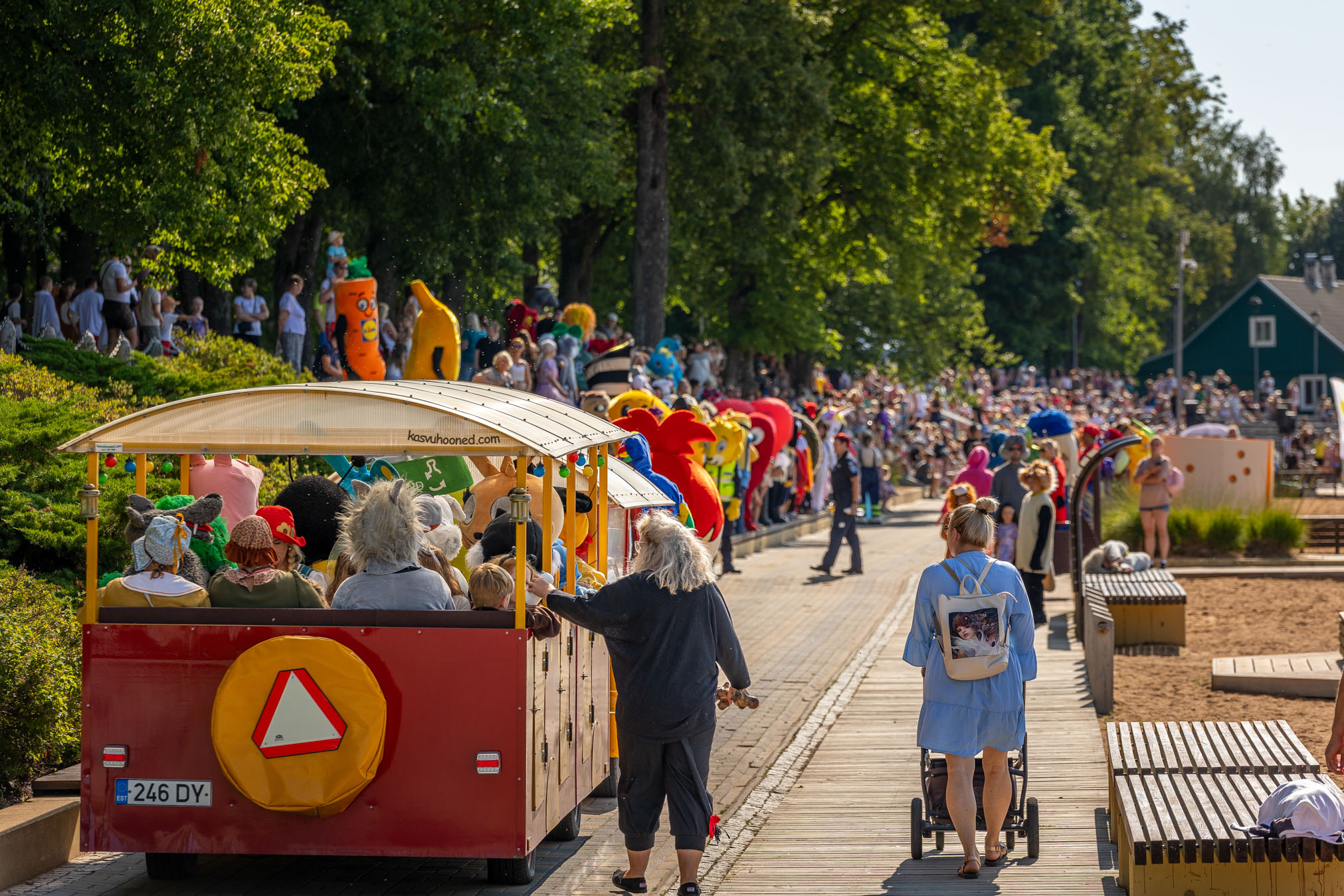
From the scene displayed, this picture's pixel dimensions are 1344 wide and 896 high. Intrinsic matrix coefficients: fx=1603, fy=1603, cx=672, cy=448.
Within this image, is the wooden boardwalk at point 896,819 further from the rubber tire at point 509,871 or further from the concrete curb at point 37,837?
the concrete curb at point 37,837

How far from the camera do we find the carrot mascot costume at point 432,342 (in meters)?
16.8

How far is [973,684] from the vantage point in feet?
24.4

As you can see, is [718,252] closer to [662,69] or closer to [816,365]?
[662,69]

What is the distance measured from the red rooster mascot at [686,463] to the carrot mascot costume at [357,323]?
6.73 meters

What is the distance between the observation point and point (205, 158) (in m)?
15.8

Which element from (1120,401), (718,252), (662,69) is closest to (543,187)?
(662,69)

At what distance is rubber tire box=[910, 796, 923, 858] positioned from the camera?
306 inches

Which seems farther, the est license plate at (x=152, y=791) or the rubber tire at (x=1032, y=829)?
the rubber tire at (x=1032, y=829)

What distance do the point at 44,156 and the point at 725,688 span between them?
11310 millimetres

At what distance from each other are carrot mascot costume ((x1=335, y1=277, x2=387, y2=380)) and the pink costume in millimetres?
9502

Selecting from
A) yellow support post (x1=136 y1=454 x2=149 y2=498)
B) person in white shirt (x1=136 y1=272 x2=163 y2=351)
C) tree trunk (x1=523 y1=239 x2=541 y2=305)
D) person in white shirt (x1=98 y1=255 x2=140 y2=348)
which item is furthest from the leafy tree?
tree trunk (x1=523 y1=239 x2=541 y2=305)

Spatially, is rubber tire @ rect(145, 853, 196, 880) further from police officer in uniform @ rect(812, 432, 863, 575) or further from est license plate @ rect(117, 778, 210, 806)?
police officer in uniform @ rect(812, 432, 863, 575)

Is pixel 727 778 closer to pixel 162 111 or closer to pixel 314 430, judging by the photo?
pixel 314 430

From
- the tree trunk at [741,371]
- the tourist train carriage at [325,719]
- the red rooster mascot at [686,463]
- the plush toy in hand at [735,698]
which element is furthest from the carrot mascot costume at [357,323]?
the tree trunk at [741,371]
